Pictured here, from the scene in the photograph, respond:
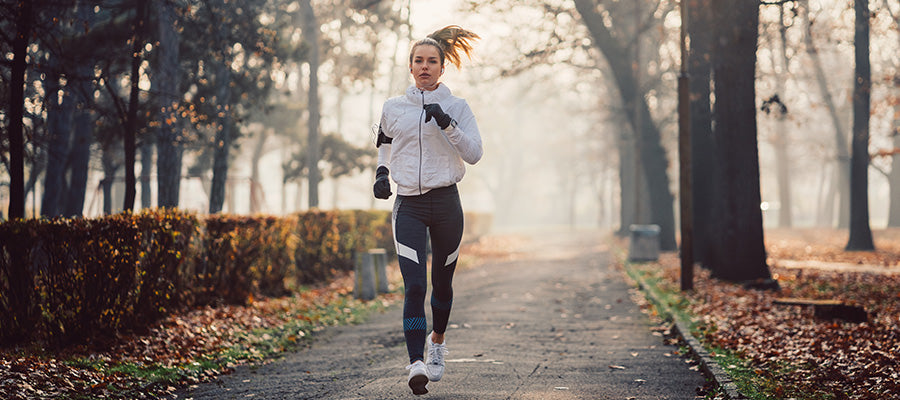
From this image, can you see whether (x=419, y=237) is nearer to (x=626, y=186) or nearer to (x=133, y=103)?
(x=133, y=103)

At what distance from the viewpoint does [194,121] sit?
1351 centimetres

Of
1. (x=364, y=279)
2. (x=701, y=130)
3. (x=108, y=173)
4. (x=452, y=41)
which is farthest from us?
(x=108, y=173)

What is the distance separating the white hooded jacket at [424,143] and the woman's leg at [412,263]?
125 mm

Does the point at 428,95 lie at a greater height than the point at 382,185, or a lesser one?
greater

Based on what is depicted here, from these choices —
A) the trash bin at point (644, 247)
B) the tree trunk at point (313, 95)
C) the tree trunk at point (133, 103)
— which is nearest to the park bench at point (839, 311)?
the tree trunk at point (133, 103)

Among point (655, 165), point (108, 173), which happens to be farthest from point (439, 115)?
point (108, 173)

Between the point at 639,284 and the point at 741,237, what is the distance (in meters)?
2.21

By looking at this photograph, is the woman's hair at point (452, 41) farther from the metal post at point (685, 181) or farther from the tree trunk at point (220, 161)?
the tree trunk at point (220, 161)

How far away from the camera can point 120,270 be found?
24.0 ft

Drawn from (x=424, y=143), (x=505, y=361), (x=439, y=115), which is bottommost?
(x=505, y=361)

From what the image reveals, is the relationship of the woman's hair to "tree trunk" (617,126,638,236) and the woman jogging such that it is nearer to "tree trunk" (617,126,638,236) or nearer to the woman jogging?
the woman jogging

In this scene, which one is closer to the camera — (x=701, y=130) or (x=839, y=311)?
(x=839, y=311)

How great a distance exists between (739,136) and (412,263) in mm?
9469

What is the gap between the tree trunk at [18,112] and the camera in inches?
319
